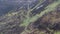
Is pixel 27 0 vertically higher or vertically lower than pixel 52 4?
higher

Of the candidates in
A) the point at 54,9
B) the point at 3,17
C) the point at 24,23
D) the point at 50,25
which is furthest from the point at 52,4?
the point at 3,17

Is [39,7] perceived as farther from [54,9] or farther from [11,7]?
[11,7]

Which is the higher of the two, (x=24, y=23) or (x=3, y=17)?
(x=3, y=17)

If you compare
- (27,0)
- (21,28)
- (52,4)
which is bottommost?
(21,28)

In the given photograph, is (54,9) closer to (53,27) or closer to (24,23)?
(53,27)

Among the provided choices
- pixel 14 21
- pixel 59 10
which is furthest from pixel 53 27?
pixel 14 21

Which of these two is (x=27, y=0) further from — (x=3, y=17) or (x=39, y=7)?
(x=3, y=17)

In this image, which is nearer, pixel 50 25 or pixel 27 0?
pixel 50 25

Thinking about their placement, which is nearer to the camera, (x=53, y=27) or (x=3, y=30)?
(x=53, y=27)
